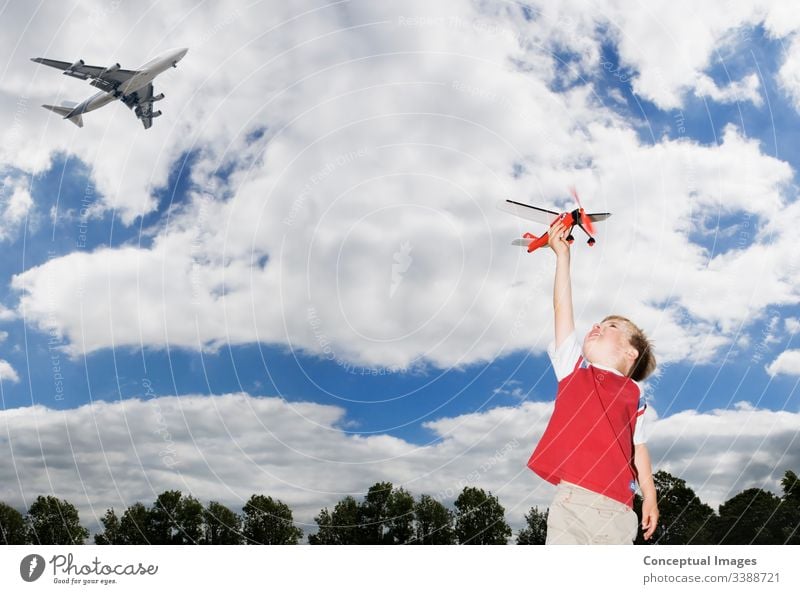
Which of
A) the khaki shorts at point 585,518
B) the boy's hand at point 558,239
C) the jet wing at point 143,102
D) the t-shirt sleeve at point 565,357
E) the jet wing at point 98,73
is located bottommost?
the khaki shorts at point 585,518

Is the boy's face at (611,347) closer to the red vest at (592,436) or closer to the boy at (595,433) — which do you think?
the boy at (595,433)

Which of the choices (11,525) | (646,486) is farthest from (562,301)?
(11,525)

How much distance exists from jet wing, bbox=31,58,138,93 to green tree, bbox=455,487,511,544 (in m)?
38.1

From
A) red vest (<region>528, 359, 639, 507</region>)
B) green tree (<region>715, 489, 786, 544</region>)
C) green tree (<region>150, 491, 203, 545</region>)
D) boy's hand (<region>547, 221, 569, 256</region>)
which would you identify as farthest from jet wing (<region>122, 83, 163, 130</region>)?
green tree (<region>715, 489, 786, 544</region>)

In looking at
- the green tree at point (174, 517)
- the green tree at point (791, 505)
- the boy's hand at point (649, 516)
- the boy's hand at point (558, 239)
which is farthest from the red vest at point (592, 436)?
the green tree at point (174, 517)

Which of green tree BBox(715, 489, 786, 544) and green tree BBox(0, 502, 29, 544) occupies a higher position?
green tree BBox(715, 489, 786, 544)

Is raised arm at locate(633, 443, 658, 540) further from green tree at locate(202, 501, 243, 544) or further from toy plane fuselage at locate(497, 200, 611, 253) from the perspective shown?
green tree at locate(202, 501, 243, 544)

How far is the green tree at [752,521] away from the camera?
148ft

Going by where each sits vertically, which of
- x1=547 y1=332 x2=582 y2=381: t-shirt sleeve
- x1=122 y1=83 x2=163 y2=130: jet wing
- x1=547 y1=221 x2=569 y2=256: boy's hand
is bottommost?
x1=547 y1=332 x2=582 y2=381: t-shirt sleeve

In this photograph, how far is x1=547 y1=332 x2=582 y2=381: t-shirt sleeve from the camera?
12305 mm

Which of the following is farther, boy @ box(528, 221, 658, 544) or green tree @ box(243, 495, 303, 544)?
green tree @ box(243, 495, 303, 544)

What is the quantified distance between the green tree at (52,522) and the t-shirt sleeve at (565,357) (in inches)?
2106
